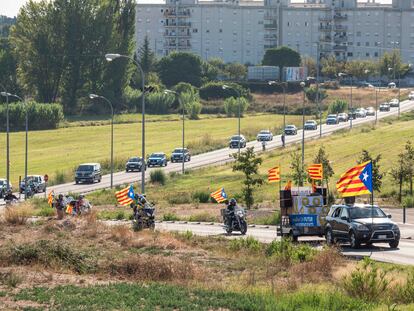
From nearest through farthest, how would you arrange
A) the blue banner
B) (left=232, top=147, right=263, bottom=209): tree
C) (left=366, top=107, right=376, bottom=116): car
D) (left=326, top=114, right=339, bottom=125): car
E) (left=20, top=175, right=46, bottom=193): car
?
the blue banner
(left=232, top=147, right=263, bottom=209): tree
(left=20, top=175, right=46, bottom=193): car
(left=326, top=114, right=339, bottom=125): car
(left=366, top=107, right=376, bottom=116): car

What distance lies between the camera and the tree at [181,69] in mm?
170375

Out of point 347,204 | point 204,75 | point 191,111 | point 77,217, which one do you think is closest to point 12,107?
point 191,111

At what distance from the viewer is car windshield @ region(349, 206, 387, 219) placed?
33219 millimetres

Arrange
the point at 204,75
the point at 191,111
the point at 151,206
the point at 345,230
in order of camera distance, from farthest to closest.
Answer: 1. the point at 204,75
2. the point at 191,111
3. the point at 151,206
4. the point at 345,230

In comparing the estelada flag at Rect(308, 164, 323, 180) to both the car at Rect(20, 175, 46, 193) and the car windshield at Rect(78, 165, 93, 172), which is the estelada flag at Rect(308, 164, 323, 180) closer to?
the car at Rect(20, 175, 46, 193)

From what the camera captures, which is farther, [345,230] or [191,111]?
A: [191,111]

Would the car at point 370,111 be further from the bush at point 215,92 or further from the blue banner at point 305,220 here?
the blue banner at point 305,220

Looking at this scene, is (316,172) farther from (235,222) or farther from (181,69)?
(181,69)

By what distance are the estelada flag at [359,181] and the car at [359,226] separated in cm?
99

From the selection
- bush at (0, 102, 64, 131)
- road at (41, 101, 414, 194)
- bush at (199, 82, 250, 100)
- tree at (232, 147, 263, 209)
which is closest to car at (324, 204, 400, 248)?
tree at (232, 147, 263, 209)

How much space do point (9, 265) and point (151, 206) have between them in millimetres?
12243

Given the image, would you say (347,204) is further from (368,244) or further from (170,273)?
(170,273)

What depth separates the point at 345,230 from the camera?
3306 cm

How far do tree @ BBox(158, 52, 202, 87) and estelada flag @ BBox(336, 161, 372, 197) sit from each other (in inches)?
5431
